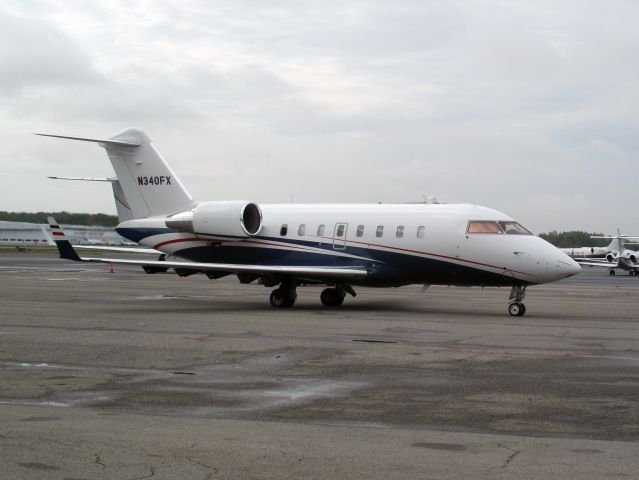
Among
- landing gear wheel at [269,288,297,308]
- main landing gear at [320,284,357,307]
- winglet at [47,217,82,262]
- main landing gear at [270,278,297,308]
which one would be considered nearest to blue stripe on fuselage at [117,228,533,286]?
main landing gear at [320,284,357,307]

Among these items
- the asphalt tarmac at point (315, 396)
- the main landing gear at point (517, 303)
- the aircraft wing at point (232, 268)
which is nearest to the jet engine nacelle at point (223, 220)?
the aircraft wing at point (232, 268)

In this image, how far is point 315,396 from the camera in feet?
34.2

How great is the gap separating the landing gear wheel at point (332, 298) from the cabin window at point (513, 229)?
5201 millimetres

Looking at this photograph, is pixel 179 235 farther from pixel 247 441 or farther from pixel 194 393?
pixel 247 441

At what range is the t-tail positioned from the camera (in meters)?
28.2

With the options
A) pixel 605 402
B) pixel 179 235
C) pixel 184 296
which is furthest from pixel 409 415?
pixel 184 296

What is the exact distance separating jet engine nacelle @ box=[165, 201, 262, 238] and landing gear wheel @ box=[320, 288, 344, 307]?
2.82 m

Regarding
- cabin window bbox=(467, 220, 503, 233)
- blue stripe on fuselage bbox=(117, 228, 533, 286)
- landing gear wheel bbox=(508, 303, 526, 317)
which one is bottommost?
landing gear wheel bbox=(508, 303, 526, 317)

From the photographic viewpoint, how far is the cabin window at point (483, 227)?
75.1ft

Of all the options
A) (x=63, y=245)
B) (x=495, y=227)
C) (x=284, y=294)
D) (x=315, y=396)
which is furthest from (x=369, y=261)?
(x=315, y=396)

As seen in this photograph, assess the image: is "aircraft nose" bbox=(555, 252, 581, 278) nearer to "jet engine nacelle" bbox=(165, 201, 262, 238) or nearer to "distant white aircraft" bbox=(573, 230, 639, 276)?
"jet engine nacelle" bbox=(165, 201, 262, 238)

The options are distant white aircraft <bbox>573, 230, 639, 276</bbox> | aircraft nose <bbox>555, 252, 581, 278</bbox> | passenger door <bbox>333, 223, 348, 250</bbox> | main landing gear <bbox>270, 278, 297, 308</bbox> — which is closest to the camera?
aircraft nose <bbox>555, 252, 581, 278</bbox>

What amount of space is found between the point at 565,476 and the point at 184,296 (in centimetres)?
2380

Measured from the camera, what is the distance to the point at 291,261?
26.0 meters
